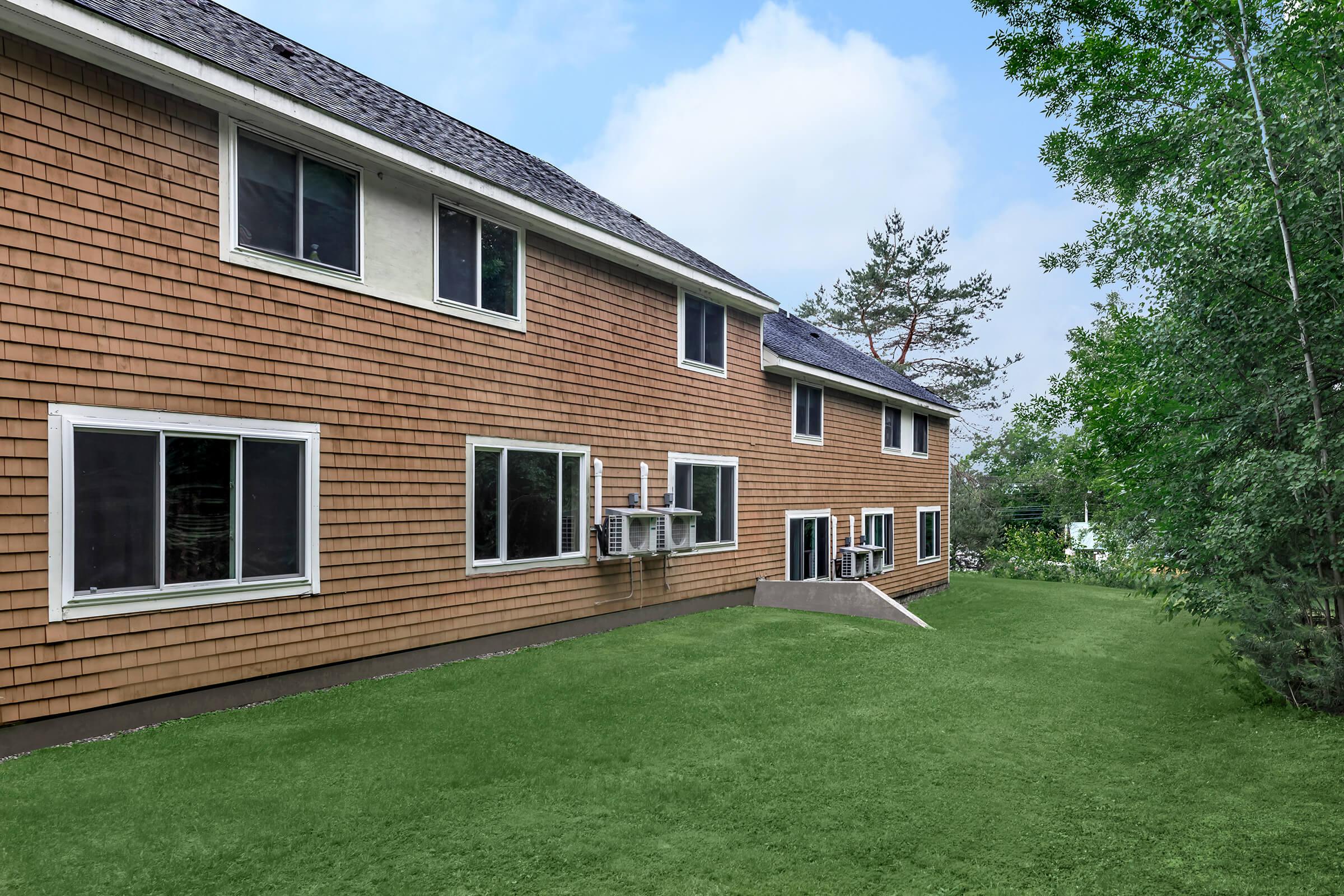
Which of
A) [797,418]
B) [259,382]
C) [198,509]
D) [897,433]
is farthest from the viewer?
[897,433]

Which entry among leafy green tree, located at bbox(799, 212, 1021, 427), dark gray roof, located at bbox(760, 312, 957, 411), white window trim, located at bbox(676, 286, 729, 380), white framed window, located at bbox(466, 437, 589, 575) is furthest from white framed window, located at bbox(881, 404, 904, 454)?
leafy green tree, located at bbox(799, 212, 1021, 427)

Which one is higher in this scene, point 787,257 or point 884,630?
point 787,257

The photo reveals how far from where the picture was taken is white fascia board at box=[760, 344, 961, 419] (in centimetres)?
1393

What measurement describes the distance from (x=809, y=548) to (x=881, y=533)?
3464 millimetres

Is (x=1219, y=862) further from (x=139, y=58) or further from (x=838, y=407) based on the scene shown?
(x=838, y=407)

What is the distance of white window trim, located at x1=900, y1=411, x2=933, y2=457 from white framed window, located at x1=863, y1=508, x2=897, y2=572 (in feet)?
7.16

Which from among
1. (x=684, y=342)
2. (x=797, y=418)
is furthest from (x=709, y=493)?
(x=797, y=418)

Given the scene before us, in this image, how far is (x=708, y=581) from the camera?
40.8 ft

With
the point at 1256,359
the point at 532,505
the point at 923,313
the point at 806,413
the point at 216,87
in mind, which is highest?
the point at 923,313

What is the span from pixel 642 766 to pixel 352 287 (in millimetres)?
4980

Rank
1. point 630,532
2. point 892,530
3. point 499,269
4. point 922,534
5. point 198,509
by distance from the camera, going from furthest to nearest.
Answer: point 922,534
point 892,530
point 630,532
point 499,269
point 198,509

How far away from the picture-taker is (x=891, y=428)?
18875 mm

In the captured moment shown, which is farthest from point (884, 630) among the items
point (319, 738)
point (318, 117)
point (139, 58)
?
point (139, 58)

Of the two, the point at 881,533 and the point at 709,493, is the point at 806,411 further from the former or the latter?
the point at 881,533
